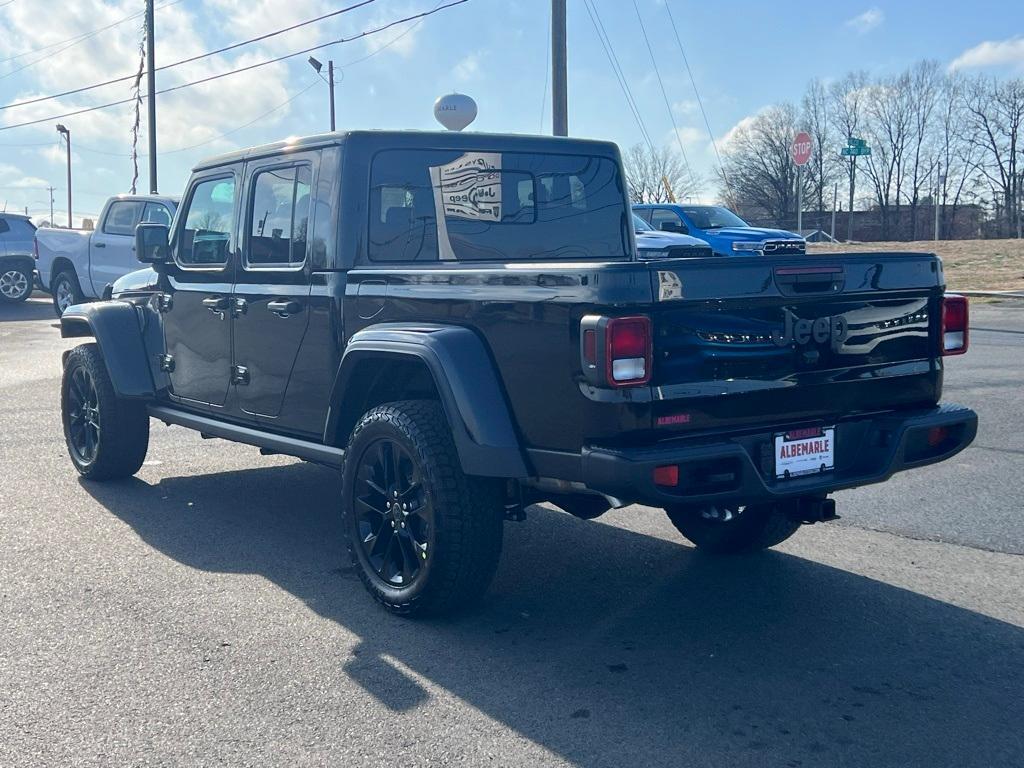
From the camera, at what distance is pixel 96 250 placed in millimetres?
17625

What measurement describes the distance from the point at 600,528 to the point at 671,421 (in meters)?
2.23

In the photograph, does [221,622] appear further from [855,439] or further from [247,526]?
[855,439]

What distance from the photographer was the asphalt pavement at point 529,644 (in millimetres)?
3367

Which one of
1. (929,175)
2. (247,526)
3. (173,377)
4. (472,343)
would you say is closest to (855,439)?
(472,343)

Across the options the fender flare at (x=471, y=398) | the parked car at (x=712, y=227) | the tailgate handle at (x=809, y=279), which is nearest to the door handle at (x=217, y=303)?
the fender flare at (x=471, y=398)

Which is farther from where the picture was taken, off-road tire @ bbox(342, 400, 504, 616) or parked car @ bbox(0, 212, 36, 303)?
parked car @ bbox(0, 212, 36, 303)

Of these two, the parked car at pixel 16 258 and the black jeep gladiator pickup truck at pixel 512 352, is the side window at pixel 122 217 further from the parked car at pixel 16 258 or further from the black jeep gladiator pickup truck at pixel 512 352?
the black jeep gladiator pickup truck at pixel 512 352

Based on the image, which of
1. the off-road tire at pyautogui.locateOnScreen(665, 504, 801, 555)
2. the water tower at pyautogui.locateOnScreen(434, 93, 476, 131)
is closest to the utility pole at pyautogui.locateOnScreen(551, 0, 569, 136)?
the water tower at pyautogui.locateOnScreen(434, 93, 476, 131)

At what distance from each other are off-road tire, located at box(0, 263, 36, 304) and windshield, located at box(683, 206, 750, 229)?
43.2 feet

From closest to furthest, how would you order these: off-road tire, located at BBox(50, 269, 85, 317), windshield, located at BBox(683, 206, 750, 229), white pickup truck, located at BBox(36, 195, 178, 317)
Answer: white pickup truck, located at BBox(36, 195, 178, 317), windshield, located at BBox(683, 206, 750, 229), off-road tire, located at BBox(50, 269, 85, 317)

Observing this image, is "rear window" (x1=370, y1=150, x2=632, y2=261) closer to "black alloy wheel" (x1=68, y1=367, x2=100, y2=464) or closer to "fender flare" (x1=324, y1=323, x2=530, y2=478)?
"fender flare" (x1=324, y1=323, x2=530, y2=478)

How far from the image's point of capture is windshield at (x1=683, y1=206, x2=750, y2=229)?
19.5 m

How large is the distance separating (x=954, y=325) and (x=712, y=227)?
15119 millimetres

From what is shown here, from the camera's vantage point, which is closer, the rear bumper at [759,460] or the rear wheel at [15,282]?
the rear bumper at [759,460]
